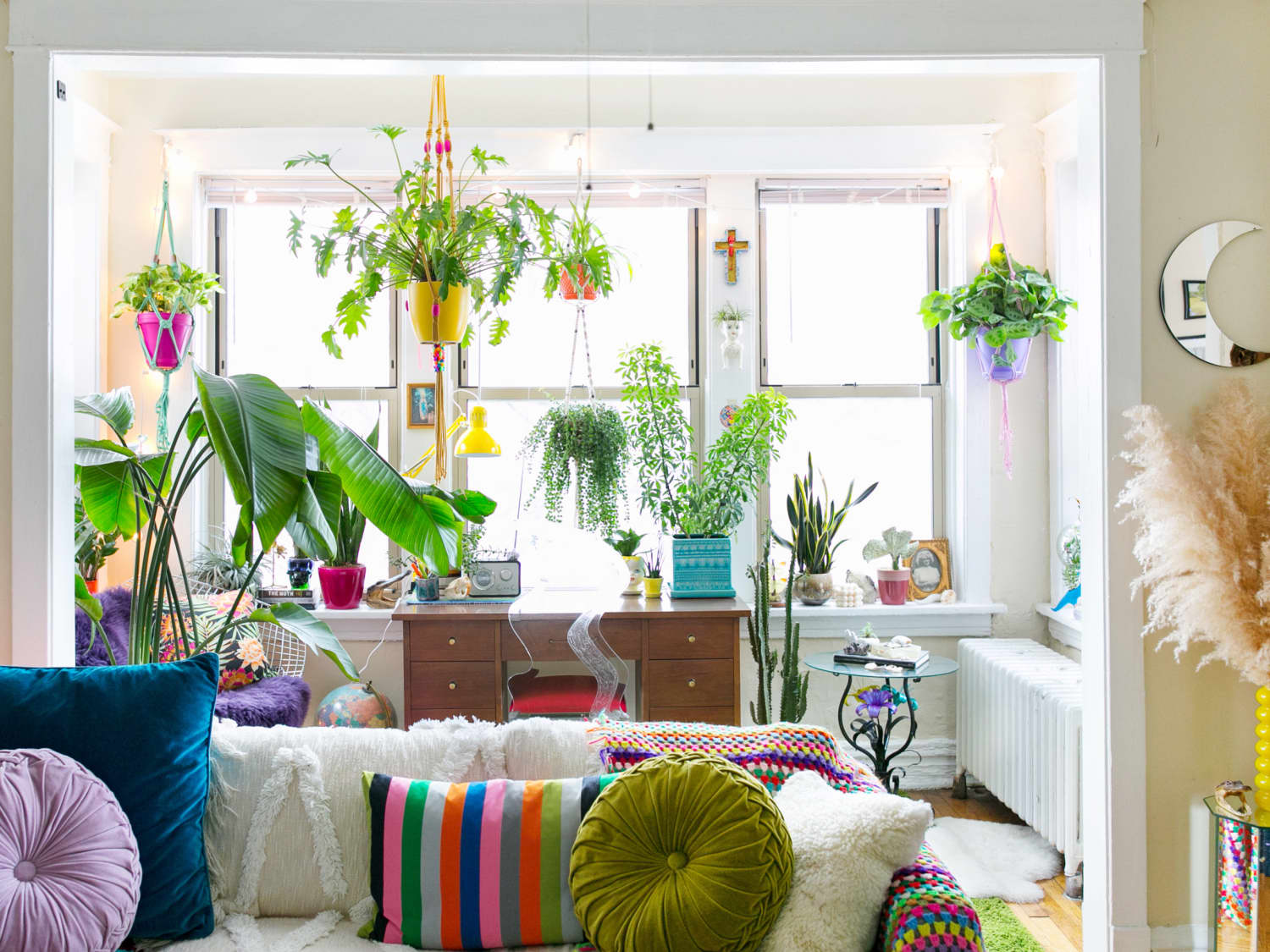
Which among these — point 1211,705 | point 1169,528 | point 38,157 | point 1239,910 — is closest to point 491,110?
point 38,157

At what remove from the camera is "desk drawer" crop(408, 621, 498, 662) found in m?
3.60

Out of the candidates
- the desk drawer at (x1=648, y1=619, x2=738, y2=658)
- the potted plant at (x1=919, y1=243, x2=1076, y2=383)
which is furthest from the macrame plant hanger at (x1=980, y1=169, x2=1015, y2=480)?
the desk drawer at (x1=648, y1=619, x2=738, y2=658)

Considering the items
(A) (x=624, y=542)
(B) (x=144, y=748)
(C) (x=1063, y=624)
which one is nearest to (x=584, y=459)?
(A) (x=624, y=542)

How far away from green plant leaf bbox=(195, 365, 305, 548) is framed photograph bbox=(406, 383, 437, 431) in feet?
6.31

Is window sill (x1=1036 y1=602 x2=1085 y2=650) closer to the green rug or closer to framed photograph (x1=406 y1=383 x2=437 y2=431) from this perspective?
the green rug

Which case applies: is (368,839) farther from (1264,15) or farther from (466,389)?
(1264,15)

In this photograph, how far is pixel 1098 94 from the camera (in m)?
2.59

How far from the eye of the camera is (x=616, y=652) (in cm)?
361

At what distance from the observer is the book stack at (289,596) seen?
13.5ft

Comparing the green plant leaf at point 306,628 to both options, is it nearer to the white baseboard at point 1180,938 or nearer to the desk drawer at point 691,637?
the desk drawer at point 691,637

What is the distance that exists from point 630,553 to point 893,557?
111 cm

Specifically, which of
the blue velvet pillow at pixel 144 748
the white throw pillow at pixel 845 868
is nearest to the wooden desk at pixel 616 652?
the blue velvet pillow at pixel 144 748

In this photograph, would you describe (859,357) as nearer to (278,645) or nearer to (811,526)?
(811,526)

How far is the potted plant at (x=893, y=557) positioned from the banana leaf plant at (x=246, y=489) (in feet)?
7.32
